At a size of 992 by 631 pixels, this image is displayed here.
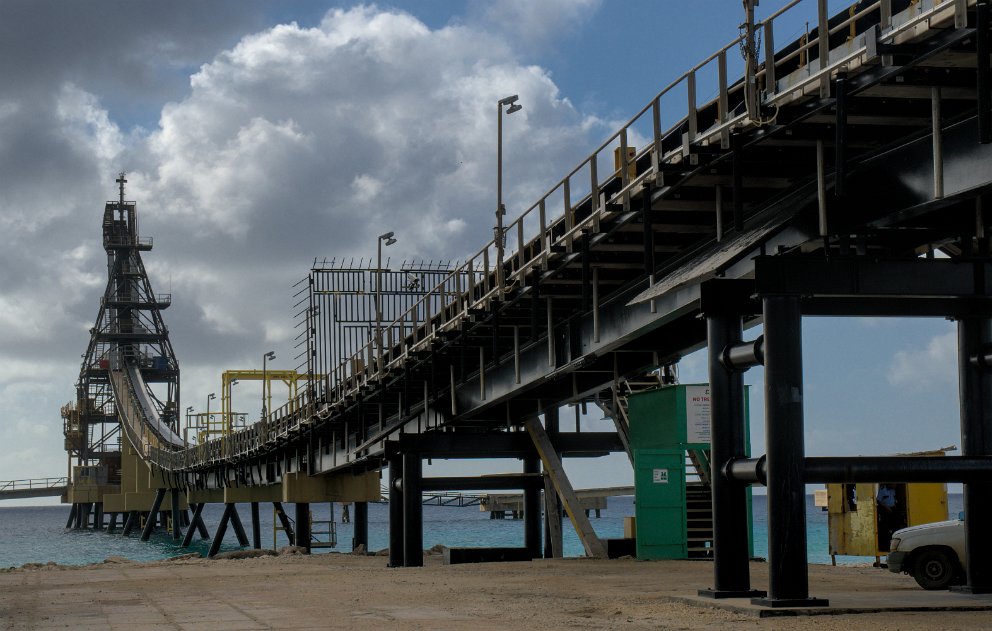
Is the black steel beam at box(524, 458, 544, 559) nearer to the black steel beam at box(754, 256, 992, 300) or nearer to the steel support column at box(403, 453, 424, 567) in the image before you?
the steel support column at box(403, 453, 424, 567)

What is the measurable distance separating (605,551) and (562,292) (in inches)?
379

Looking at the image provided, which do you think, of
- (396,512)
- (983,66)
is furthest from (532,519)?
(983,66)

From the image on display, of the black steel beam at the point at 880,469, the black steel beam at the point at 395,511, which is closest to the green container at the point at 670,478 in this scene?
the black steel beam at the point at 395,511

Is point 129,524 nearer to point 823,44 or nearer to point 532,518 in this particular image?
point 532,518

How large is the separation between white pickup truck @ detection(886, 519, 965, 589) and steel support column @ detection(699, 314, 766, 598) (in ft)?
10.6

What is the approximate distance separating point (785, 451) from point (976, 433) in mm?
4266

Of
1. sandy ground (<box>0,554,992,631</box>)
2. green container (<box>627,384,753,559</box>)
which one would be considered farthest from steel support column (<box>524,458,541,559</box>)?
sandy ground (<box>0,554,992,631</box>)

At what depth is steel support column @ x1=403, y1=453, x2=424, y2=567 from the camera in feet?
122

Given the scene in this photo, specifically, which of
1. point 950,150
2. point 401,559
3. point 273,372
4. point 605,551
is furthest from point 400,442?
point 273,372

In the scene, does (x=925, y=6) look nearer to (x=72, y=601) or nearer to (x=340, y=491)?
(x=72, y=601)

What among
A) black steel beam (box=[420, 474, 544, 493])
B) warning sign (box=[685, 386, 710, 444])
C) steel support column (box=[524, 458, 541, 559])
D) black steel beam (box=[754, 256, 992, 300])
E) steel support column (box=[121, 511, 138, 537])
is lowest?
steel support column (box=[121, 511, 138, 537])

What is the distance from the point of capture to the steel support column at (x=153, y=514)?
354 feet

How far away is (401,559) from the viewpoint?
128 ft

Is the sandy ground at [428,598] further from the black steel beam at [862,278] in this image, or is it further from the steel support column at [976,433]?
the black steel beam at [862,278]
